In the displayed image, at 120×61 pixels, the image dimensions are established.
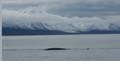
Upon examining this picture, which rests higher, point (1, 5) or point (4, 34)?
point (1, 5)

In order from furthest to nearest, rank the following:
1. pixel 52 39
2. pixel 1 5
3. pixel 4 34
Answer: pixel 52 39 → pixel 4 34 → pixel 1 5

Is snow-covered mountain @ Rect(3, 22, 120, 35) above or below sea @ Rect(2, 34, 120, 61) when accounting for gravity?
above

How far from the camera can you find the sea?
6.10 feet

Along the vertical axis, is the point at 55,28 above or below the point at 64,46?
above

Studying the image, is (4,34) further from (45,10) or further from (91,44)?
(91,44)

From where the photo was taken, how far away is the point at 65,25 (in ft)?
6.23

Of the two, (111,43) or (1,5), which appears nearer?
(1,5)

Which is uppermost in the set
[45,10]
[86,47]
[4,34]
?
[45,10]

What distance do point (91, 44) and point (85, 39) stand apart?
0.28 ft

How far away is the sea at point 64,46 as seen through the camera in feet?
6.10

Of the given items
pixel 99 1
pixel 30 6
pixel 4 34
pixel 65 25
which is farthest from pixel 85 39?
pixel 4 34

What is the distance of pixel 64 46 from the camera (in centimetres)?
193

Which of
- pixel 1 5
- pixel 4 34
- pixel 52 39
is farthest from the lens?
pixel 52 39

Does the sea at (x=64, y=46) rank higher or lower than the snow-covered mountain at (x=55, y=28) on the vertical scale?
lower
